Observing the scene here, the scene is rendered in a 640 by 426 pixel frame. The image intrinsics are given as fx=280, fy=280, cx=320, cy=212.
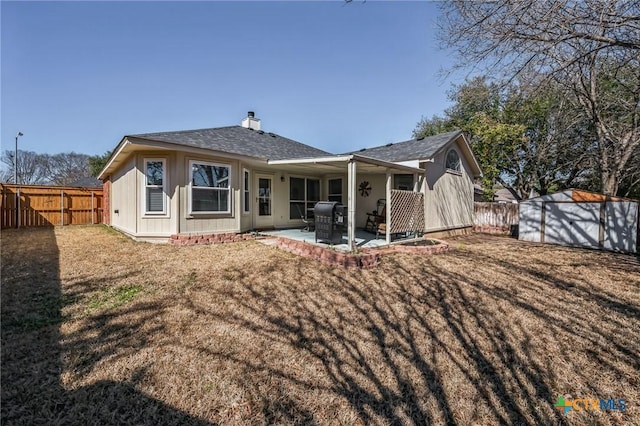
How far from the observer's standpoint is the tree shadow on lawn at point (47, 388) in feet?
6.63

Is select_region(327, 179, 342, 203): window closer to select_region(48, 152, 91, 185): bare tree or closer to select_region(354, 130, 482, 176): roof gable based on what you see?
select_region(354, 130, 482, 176): roof gable

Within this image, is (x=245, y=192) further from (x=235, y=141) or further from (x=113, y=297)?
(x=113, y=297)

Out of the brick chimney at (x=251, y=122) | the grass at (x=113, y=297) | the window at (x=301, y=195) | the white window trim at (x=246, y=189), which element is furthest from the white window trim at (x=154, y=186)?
the brick chimney at (x=251, y=122)

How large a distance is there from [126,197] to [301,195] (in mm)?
6206

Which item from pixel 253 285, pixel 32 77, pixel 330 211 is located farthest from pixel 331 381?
pixel 32 77

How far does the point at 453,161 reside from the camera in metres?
11.7

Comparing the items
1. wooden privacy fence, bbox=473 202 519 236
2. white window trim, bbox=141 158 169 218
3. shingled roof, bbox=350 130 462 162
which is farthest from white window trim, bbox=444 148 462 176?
white window trim, bbox=141 158 169 218

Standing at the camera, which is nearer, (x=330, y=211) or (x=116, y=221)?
(x=330, y=211)

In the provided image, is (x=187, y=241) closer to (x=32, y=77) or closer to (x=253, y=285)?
(x=253, y=285)

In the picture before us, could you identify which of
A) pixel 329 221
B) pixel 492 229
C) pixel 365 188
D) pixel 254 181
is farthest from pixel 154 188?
A: pixel 492 229

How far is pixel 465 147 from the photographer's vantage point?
12141mm

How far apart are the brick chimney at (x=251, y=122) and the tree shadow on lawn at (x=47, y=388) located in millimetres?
11727

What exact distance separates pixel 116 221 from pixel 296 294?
10803 millimetres

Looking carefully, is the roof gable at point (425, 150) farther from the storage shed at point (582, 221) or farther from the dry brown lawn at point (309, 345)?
the dry brown lawn at point (309, 345)
